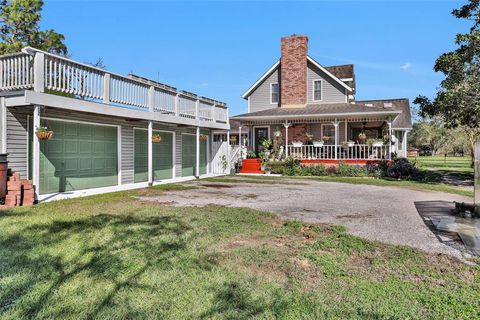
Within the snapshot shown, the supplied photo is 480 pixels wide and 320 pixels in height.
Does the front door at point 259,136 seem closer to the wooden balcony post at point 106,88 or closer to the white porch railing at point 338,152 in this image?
the white porch railing at point 338,152

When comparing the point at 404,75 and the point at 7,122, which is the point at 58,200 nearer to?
the point at 7,122

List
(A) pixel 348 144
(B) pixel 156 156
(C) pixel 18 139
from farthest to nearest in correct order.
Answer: (A) pixel 348 144
(B) pixel 156 156
(C) pixel 18 139

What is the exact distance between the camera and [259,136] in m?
22.2

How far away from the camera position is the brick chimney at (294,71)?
21297 millimetres

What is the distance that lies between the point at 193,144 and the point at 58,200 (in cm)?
945

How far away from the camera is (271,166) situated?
61.1 ft

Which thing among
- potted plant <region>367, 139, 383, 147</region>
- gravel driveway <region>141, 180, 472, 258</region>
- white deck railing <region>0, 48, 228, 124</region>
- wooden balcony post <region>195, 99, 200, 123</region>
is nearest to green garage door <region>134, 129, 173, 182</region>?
white deck railing <region>0, 48, 228, 124</region>

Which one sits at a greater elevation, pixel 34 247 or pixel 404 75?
pixel 404 75

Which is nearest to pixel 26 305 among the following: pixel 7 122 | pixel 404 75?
pixel 7 122

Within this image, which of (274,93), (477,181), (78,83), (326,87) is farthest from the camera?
(274,93)

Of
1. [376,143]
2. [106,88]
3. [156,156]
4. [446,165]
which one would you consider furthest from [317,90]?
[446,165]

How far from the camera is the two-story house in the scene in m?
18.2

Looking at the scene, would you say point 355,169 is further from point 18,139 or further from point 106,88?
point 18,139

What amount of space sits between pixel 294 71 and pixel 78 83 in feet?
50.4
